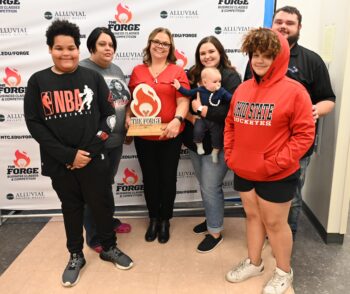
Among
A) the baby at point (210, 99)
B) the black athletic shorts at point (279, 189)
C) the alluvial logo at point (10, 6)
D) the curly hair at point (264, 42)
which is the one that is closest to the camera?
the curly hair at point (264, 42)

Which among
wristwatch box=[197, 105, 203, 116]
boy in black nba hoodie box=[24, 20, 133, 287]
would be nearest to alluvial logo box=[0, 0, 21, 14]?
boy in black nba hoodie box=[24, 20, 133, 287]

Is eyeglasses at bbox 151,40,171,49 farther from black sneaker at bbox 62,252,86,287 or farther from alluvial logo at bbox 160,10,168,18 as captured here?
black sneaker at bbox 62,252,86,287

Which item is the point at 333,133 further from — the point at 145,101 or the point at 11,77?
the point at 11,77

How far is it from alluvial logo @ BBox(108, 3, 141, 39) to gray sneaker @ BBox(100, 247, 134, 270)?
163 cm

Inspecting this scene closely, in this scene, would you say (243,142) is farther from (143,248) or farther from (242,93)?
(143,248)

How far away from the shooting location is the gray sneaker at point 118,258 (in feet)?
Result: 7.15

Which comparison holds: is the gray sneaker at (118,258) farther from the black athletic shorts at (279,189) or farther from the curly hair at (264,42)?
the curly hair at (264,42)

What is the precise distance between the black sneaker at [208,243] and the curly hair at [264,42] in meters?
1.44

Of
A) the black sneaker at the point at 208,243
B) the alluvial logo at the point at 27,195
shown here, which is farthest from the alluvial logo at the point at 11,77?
the black sneaker at the point at 208,243

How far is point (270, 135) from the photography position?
5.25 feet

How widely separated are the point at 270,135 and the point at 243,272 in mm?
952

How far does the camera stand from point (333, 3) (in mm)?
2357

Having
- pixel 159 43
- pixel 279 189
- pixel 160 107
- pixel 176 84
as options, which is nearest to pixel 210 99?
pixel 176 84

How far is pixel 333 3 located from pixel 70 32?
73.7 inches
